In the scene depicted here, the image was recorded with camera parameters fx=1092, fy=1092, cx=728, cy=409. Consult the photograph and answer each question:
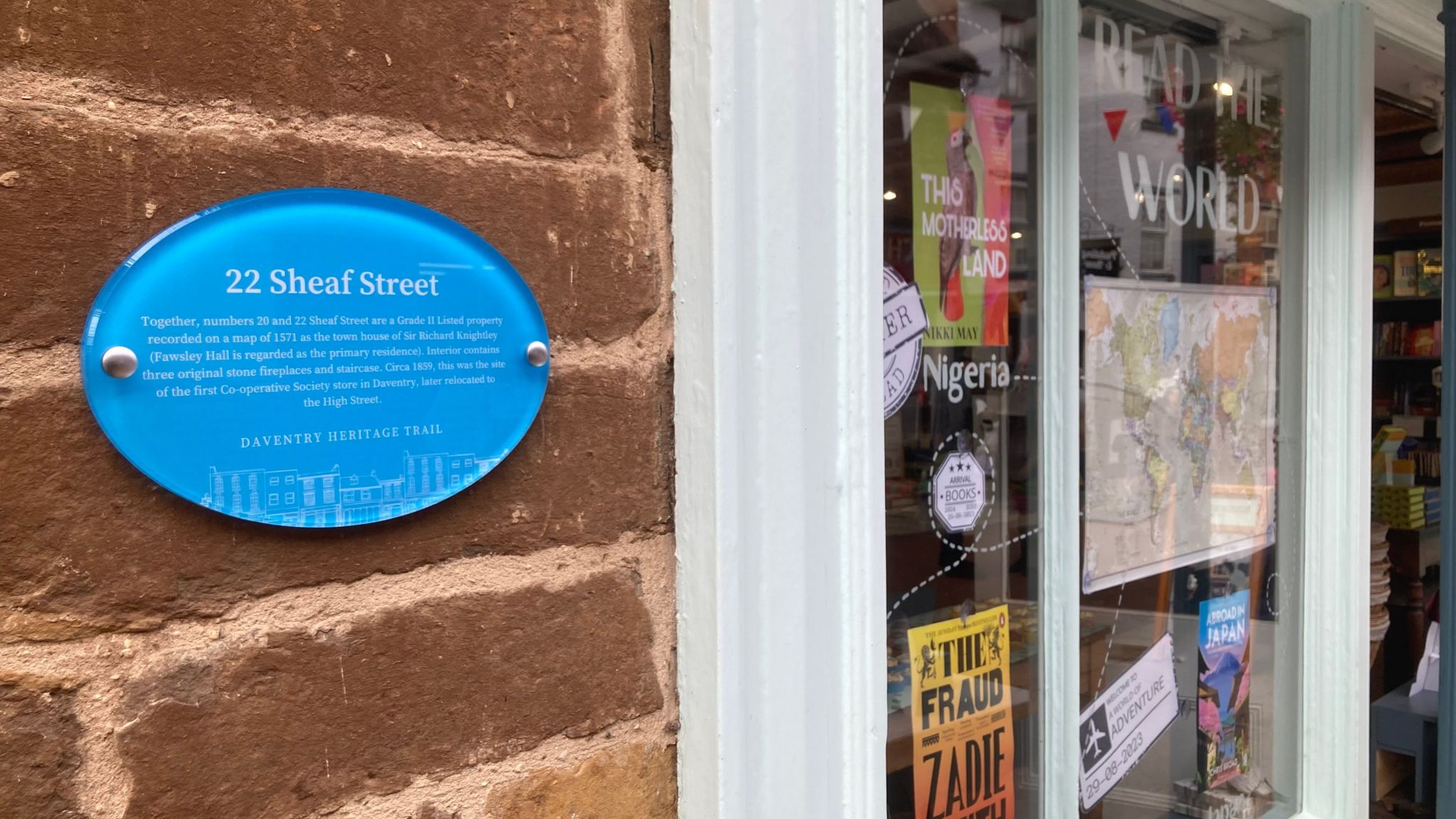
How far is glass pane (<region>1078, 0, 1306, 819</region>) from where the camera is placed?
6.86 ft

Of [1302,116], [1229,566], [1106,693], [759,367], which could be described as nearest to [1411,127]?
[1302,116]

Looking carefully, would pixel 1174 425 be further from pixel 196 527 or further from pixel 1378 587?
pixel 196 527

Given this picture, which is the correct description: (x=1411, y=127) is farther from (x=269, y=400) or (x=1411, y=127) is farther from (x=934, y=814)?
(x=269, y=400)

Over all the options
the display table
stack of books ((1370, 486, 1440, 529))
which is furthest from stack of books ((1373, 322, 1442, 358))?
the display table

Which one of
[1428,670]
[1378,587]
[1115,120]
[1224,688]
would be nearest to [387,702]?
[1115,120]

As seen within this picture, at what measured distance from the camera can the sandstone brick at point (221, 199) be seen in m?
0.61

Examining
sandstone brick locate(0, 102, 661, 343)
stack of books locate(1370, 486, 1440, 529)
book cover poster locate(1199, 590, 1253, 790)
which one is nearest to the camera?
sandstone brick locate(0, 102, 661, 343)

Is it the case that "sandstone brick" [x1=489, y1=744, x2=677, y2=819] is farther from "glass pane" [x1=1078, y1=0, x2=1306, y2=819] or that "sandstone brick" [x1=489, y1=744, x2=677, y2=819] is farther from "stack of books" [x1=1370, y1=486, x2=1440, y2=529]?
"stack of books" [x1=1370, y1=486, x2=1440, y2=529]

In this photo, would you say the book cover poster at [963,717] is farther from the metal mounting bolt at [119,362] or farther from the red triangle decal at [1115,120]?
the metal mounting bolt at [119,362]

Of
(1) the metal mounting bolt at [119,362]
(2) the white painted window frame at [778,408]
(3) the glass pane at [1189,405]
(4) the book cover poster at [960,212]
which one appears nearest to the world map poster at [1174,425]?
(3) the glass pane at [1189,405]

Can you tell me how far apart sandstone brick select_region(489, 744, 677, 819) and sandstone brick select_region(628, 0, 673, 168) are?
1.60ft

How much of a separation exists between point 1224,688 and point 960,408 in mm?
1110

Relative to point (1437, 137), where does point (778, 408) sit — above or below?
below

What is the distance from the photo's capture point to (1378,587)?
345 centimetres
